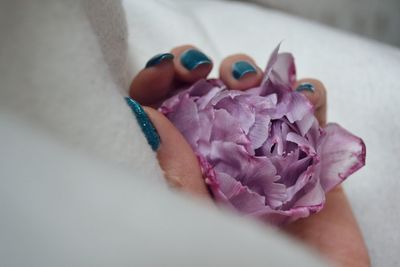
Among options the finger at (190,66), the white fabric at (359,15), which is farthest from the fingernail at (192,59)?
the white fabric at (359,15)

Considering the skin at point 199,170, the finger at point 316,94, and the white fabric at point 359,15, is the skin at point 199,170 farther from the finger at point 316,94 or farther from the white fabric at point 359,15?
the white fabric at point 359,15

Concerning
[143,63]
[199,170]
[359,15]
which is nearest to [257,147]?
[199,170]

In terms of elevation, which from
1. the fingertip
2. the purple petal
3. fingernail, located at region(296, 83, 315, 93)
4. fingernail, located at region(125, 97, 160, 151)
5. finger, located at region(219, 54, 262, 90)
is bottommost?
the purple petal

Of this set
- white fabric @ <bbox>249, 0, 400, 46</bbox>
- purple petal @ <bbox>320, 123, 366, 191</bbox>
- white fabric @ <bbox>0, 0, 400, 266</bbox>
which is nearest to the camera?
white fabric @ <bbox>0, 0, 400, 266</bbox>

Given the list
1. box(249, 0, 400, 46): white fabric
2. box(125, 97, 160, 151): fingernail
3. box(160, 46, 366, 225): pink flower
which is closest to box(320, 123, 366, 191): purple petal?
box(160, 46, 366, 225): pink flower

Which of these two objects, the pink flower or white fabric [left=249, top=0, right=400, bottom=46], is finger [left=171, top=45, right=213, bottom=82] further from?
white fabric [left=249, top=0, right=400, bottom=46]

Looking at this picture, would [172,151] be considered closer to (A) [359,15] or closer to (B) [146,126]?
(B) [146,126]

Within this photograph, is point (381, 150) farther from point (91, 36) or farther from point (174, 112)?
point (91, 36)
